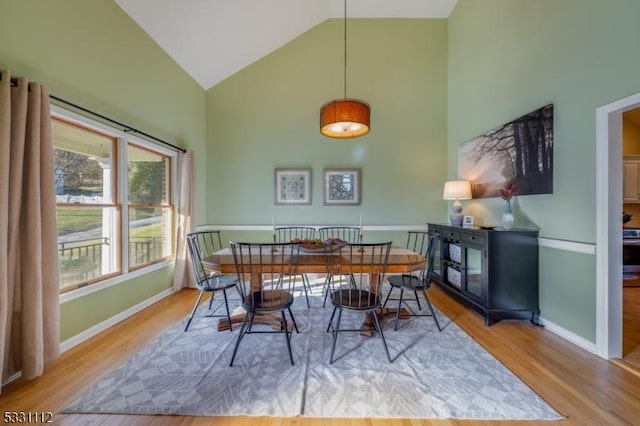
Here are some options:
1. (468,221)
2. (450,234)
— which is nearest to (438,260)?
(450,234)

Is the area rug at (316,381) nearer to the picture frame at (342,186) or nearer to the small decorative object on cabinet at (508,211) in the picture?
the small decorative object on cabinet at (508,211)

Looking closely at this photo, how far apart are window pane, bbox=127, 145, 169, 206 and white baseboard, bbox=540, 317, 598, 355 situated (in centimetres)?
467

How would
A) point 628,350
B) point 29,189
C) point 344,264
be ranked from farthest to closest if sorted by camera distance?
point 344,264 < point 628,350 < point 29,189

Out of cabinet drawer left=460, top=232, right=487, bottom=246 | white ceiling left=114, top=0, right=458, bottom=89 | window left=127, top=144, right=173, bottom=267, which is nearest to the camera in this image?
cabinet drawer left=460, top=232, right=487, bottom=246

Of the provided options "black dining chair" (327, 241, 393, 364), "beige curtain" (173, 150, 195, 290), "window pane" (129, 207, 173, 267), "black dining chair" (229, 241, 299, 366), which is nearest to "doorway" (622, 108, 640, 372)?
"black dining chair" (327, 241, 393, 364)

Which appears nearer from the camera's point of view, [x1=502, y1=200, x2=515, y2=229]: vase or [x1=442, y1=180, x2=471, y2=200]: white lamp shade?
[x1=502, y1=200, x2=515, y2=229]: vase

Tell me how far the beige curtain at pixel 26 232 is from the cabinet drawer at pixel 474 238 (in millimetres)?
3775

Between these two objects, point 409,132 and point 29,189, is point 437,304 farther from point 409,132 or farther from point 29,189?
point 29,189

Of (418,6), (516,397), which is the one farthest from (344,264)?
(418,6)

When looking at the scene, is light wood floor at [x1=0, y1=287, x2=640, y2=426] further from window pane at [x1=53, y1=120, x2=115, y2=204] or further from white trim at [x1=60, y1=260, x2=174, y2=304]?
window pane at [x1=53, y1=120, x2=115, y2=204]

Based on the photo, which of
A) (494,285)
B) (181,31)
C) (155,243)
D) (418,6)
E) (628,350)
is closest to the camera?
(628,350)

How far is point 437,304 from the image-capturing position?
3.29 m

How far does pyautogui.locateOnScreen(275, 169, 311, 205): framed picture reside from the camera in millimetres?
4434

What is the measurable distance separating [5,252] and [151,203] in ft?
6.05
